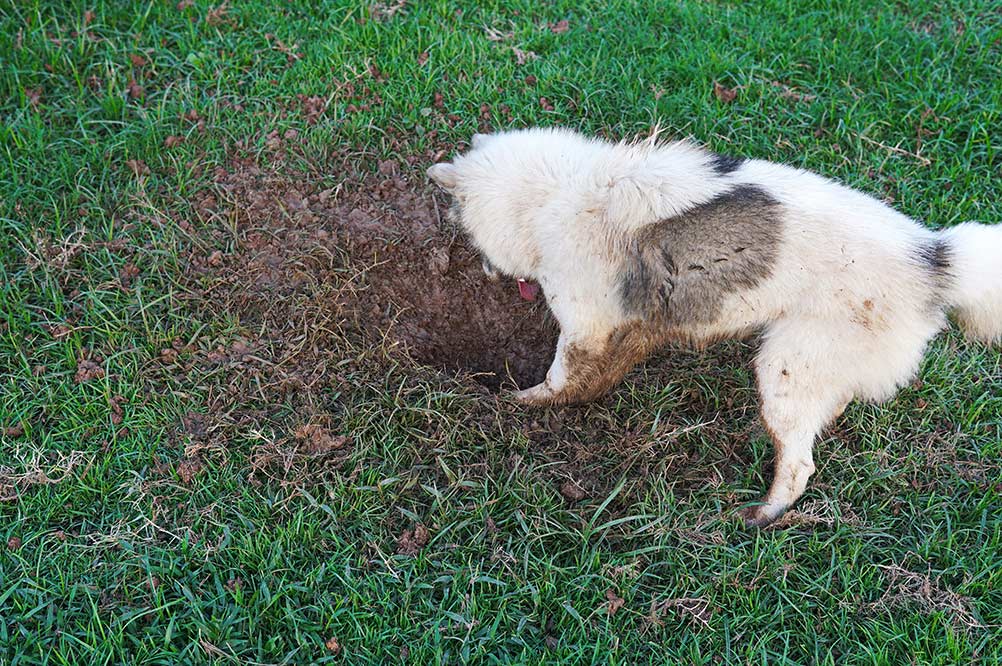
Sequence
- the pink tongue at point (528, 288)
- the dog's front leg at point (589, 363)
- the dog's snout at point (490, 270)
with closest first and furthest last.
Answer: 1. the dog's front leg at point (589, 363)
2. the dog's snout at point (490, 270)
3. the pink tongue at point (528, 288)

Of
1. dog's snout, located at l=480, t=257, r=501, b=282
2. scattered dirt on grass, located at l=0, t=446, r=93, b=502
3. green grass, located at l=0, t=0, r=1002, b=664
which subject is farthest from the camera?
dog's snout, located at l=480, t=257, r=501, b=282

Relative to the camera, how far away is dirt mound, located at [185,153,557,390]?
4.40m

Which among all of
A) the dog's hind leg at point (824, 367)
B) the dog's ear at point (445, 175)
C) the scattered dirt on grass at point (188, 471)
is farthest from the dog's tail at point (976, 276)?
the scattered dirt on grass at point (188, 471)

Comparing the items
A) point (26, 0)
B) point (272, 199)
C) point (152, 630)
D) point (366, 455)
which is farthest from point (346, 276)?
point (26, 0)

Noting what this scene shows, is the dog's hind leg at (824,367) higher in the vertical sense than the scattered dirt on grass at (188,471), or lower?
higher

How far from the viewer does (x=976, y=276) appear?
3484 millimetres

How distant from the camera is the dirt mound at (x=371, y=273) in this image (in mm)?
4398

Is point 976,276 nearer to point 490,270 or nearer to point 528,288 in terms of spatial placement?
point 528,288

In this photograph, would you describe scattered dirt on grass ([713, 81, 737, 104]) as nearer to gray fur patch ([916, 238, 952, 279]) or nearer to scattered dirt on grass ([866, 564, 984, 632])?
gray fur patch ([916, 238, 952, 279])

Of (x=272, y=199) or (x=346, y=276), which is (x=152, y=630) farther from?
(x=272, y=199)

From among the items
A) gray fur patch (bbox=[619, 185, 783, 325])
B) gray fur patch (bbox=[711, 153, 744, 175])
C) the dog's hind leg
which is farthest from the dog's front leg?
gray fur patch (bbox=[711, 153, 744, 175])

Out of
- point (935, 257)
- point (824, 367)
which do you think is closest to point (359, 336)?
point (824, 367)

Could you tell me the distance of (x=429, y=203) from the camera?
4.82 meters

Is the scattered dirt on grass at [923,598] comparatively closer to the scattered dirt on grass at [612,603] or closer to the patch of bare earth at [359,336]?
the patch of bare earth at [359,336]
